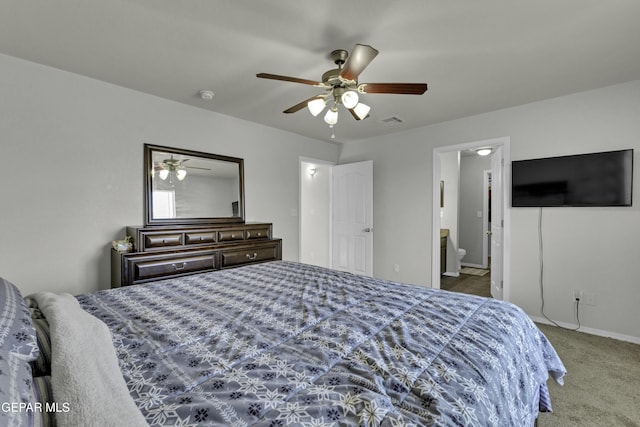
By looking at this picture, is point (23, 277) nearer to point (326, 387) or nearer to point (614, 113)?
point (326, 387)

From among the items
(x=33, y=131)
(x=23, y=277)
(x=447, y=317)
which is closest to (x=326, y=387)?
(x=447, y=317)

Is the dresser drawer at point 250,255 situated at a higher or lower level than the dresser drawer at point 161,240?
lower

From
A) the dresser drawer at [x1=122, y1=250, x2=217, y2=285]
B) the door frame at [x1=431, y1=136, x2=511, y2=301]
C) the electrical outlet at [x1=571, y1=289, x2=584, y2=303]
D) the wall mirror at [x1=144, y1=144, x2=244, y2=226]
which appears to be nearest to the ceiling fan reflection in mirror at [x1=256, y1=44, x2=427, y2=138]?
the wall mirror at [x1=144, y1=144, x2=244, y2=226]

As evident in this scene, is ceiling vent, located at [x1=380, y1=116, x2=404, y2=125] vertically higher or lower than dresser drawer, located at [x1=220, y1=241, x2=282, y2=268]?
higher

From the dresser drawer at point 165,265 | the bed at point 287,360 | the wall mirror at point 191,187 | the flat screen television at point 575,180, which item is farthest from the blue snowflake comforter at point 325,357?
the flat screen television at point 575,180

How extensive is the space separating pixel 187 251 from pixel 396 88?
245 centimetres

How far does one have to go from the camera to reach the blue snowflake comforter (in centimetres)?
73

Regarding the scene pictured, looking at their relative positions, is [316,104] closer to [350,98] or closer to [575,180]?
[350,98]

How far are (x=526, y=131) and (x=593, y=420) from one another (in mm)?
2847

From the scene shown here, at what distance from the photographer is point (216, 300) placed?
159 cm

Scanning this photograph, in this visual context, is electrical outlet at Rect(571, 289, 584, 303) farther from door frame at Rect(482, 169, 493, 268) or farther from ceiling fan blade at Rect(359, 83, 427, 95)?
door frame at Rect(482, 169, 493, 268)

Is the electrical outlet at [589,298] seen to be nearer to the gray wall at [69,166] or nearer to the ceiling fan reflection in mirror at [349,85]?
the ceiling fan reflection in mirror at [349,85]

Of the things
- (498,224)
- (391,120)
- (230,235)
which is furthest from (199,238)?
(498,224)

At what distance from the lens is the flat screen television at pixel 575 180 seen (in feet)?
9.00
